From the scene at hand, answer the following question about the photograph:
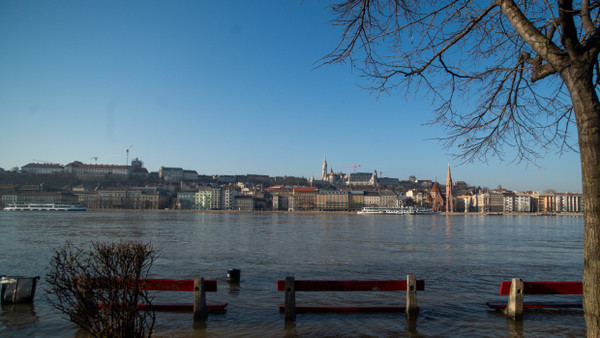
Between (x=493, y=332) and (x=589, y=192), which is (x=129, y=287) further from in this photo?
(x=493, y=332)

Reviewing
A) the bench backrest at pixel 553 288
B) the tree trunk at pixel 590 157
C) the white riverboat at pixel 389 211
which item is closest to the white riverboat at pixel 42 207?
the white riverboat at pixel 389 211

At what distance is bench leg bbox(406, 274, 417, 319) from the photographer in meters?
7.05

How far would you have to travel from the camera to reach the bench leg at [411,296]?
278 inches

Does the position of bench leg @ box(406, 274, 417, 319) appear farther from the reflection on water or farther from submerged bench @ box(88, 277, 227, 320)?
the reflection on water

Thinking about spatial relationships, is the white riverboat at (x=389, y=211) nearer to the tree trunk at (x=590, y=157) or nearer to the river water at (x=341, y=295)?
the river water at (x=341, y=295)

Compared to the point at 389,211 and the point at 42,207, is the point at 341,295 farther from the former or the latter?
the point at 42,207

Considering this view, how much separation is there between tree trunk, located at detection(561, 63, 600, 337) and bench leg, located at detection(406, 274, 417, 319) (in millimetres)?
4031

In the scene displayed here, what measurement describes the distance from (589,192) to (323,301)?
736 centimetres

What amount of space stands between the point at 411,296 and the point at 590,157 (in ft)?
16.3

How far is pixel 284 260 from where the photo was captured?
54.0 feet

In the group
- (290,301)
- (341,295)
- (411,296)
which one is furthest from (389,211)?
(290,301)

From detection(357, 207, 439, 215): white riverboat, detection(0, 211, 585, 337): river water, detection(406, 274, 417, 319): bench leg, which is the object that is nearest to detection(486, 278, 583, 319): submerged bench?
detection(0, 211, 585, 337): river water

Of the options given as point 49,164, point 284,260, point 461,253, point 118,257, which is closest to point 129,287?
point 118,257

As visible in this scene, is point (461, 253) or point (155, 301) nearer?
point (155, 301)
